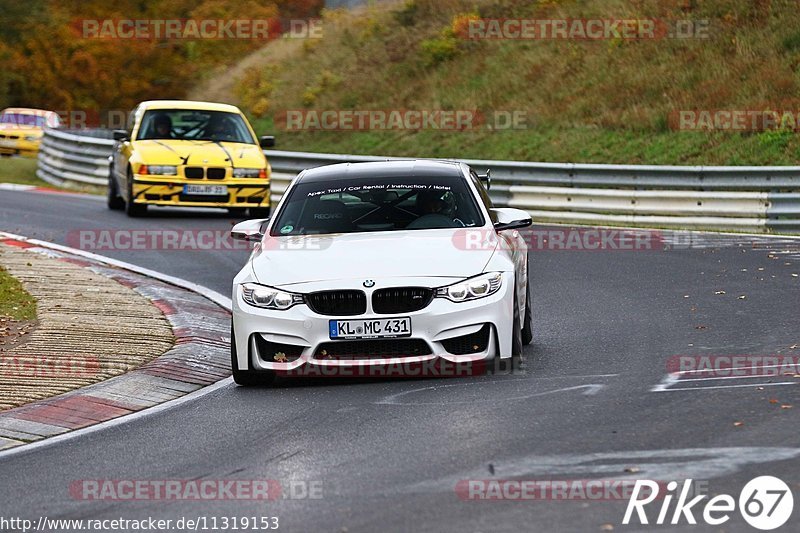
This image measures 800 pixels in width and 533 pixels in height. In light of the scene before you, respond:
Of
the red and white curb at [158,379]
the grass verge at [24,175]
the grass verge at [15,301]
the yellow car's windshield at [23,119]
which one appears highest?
the yellow car's windshield at [23,119]

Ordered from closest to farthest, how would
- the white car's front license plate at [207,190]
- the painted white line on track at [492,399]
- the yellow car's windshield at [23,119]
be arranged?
1. the painted white line on track at [492,399]
2. the white car's front license plate at [207,190]
3. the yellow car's windshield at [23,119]

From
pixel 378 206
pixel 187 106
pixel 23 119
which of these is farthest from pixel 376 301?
pixel 23 119

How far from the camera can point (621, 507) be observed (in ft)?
19.9

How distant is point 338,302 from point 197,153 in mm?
12954

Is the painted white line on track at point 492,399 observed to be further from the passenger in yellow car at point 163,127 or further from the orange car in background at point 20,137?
the orange car in background at point 20,137

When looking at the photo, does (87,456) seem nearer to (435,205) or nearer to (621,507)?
(621,507)

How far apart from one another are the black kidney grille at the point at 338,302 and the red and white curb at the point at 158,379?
1.17 m

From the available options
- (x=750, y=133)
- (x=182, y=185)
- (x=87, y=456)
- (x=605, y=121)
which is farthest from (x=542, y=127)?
(x=87, y=456)

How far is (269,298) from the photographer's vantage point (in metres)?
9.66

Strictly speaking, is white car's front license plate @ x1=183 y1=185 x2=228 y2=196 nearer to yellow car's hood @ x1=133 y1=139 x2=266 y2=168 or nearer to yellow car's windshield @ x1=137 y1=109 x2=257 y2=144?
yellow car's hood @ x1=133 y1=139 x2=266 y2=168

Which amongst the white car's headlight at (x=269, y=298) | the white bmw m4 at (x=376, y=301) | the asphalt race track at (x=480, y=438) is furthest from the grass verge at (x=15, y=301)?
the white car's headlight at (x=269, y=298)

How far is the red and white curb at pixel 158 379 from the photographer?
8875 millimetres

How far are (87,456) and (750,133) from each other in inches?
825

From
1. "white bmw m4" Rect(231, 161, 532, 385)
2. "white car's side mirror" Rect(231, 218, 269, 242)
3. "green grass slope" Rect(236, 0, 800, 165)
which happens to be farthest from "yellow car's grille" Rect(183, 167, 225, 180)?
"white bmw m4" Rect(231, 161, 532, 385)
